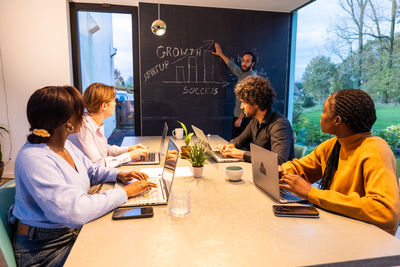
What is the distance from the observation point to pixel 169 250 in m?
0.88

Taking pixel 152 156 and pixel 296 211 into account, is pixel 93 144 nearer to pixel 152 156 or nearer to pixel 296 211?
pixel 152 156

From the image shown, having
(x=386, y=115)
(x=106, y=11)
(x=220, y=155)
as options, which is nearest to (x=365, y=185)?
(x=220, y=155)

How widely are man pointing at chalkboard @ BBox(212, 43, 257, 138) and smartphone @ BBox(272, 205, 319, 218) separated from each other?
2642mm

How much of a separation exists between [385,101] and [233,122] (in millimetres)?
1864

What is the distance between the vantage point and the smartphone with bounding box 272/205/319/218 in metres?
1.10

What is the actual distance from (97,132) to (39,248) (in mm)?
1128

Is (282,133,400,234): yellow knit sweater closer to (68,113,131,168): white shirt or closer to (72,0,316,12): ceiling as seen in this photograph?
(68,113,131,168): white shirt

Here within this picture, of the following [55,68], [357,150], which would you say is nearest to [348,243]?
[357,150]

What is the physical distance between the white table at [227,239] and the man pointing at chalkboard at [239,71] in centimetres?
270

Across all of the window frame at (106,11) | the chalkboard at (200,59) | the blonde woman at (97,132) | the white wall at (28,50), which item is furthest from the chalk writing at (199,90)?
the blonde woman at (97,132)

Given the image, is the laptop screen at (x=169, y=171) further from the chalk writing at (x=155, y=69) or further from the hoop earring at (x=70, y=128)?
the chalk writing at (x=155, y=69)

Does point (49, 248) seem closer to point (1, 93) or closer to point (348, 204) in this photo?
point (348, 204)

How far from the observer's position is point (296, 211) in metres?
1.12

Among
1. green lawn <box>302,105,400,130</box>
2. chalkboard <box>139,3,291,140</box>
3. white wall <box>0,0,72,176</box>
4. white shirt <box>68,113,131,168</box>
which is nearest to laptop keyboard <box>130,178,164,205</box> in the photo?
white shirt <box>68,113,131,168</box>
